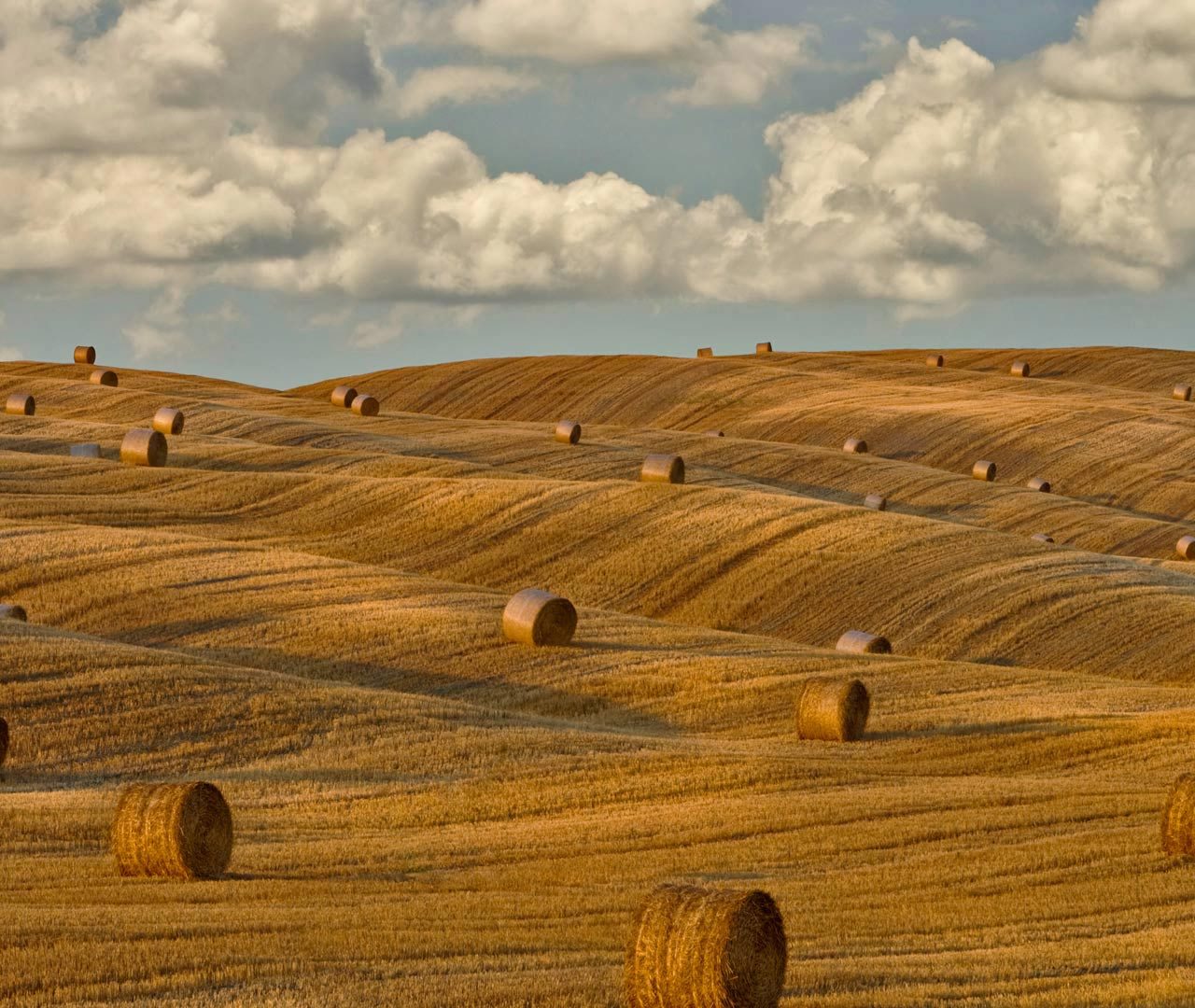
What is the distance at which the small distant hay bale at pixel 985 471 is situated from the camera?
5891cm

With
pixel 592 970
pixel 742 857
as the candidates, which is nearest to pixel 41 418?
pixel 742 857

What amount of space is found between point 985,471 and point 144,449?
88.1 ft

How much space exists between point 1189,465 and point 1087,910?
49.9 metres

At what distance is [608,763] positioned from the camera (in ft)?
71.2

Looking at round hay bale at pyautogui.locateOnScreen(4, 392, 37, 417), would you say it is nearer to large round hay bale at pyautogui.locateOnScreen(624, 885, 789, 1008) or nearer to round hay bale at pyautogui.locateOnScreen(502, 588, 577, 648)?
round hay bale at pyautogui.locateOnScreen(502, 588, 577, 648)

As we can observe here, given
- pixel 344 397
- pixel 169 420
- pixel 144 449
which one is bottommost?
pixel 144 449

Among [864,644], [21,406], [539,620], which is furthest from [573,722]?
[21,406]

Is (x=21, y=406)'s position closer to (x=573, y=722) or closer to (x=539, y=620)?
(x=539, y=620)

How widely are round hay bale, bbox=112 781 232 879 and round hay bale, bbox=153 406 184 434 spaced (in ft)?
122

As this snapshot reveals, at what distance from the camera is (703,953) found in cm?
1038

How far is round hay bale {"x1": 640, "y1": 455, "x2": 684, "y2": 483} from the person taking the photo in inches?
1785

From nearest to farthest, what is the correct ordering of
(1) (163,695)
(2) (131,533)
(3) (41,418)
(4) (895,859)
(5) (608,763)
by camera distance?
(4) (895,859), (5) (608,763), (1) (163,695), (2) (131,533), (3) (41,418)

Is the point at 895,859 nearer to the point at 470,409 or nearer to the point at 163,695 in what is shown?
the point at 163,695

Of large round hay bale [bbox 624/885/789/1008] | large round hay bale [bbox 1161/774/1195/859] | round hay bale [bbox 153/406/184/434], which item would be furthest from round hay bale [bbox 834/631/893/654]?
round hay bale [bbox 153/406/184/434]
